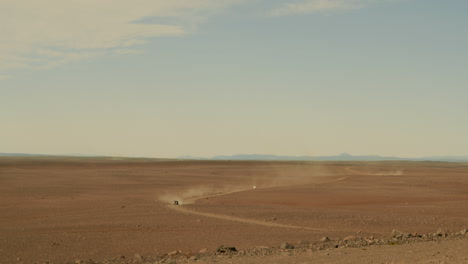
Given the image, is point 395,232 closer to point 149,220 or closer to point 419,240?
point 419,240

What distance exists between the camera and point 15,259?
19.3 m

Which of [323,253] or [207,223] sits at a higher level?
[323,253]

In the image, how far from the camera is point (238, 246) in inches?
832

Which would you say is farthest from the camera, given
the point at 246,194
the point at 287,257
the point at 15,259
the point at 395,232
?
the point at 246,194

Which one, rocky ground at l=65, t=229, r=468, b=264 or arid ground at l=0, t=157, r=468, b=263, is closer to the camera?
rocky ground at l=65, t=229, r=468, b=264

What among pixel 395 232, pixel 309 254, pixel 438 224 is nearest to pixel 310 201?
pixel 438 224

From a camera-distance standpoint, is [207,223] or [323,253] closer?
[323,253]

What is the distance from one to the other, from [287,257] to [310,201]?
2366 centimetres

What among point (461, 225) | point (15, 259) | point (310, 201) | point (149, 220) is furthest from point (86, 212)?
point (461, 225)

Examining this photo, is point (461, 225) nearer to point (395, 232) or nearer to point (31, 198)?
point (395, 232)

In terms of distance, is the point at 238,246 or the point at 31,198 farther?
the point at 31,198

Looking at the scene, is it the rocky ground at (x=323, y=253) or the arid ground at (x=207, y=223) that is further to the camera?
the arid ground at (x=207, y=223)

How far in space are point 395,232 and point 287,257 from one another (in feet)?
24.8

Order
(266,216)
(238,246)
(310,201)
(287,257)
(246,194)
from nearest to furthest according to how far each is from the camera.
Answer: (287,257) → (238,246) → (266,216) → (310,201) → (246,194)
